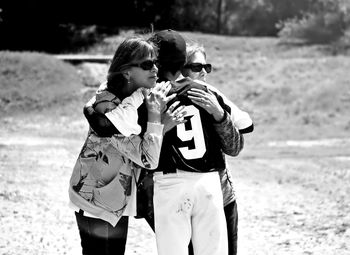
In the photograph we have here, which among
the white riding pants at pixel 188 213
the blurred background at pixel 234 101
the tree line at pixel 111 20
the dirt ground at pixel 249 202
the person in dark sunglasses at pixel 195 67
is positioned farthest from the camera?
the tree line at pixel 111 20

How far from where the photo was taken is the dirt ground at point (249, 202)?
19.9 ft

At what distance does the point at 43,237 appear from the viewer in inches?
241

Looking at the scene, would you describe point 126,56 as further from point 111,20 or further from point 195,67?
point 111,20

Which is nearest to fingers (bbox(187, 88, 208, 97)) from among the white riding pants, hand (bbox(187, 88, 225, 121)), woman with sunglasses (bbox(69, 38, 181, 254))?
hand (bbox(187, 88, 225, 121))

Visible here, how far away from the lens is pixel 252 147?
16312 mm

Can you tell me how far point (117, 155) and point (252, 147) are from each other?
1324 cm

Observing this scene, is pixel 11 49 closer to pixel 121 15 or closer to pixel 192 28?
pixel 121 15

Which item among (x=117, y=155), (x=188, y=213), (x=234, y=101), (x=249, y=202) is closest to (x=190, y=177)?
(x=188, y=213)

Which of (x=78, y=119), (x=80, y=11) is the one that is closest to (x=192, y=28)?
(x=80, y=11)

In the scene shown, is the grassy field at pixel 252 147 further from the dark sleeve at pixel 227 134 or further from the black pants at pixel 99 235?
the black pants at pixel 99 235

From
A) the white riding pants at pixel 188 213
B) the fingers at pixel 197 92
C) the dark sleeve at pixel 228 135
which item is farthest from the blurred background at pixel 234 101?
the white riding pants at pixel 188 213

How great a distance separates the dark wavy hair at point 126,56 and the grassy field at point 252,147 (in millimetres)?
374

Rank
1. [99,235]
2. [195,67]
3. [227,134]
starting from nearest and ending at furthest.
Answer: [227,134] < [99,235] < [195,67]

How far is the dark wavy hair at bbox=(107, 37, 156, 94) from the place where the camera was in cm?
318
